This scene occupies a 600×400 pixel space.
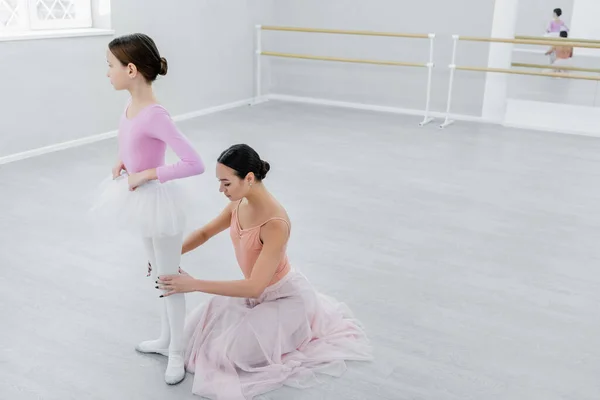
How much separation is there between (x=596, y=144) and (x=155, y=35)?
3714 millimetres

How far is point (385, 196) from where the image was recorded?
149 inches

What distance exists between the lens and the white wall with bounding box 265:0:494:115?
5.89 meters

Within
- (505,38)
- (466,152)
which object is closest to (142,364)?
(466,152)

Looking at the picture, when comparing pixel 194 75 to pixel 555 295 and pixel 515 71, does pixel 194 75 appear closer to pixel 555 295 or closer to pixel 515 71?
pixel 515 71

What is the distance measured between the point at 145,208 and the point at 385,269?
1341 mm

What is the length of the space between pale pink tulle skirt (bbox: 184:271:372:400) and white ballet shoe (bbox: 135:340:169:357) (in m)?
0.09

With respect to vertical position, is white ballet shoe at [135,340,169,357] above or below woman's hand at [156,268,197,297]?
below

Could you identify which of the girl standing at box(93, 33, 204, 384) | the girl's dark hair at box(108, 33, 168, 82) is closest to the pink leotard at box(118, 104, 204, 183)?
the girl standing at box(93, 33, 204, 384)

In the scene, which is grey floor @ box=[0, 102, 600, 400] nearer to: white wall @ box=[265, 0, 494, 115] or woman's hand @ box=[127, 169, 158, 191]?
woman's hand @ box=[127, 169, 158, 191]

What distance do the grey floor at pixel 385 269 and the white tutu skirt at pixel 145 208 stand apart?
50cm

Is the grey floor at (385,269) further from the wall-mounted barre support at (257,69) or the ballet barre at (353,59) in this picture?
the wall-mounted barre support at (257,69)

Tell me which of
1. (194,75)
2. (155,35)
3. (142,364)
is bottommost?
(142,364)

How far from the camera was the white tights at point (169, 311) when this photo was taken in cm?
182

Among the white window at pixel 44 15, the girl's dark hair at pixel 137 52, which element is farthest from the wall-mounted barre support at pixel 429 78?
the girl's dark hair at pixel 137 52
